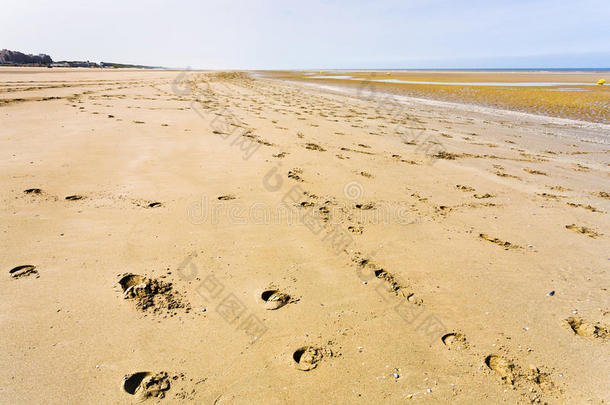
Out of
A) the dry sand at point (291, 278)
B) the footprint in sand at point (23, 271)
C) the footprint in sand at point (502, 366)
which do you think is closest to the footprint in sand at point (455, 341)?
the dry sand at point (291, 278)

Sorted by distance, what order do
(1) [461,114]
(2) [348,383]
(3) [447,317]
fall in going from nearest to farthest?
(2) [348,383]
(3) [447,317]
(1) [461,114]

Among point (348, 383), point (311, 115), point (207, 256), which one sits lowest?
point (348, 383)

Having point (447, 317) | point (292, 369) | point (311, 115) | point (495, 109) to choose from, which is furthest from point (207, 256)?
point (495, 109)

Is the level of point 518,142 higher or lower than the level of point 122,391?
higher

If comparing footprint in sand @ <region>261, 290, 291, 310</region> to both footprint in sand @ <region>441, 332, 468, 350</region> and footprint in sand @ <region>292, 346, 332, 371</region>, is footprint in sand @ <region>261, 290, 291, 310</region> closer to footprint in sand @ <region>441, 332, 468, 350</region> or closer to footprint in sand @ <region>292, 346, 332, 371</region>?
footprint in sand @ <region>292, 346, 332, 371</region>

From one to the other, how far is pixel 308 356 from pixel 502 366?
53.7 inches

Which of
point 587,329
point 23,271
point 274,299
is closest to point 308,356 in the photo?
point 274,299

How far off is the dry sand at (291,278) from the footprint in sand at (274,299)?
Result: 23mm

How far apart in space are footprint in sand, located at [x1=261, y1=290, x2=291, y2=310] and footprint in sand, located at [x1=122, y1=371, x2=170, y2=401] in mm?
894

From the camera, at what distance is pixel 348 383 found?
6.35 ft

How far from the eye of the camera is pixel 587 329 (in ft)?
8.04

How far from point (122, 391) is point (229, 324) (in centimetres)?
76

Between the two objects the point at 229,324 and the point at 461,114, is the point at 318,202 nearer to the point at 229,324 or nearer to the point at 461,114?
the point at 229,324

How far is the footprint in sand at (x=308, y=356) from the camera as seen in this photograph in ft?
6.70
